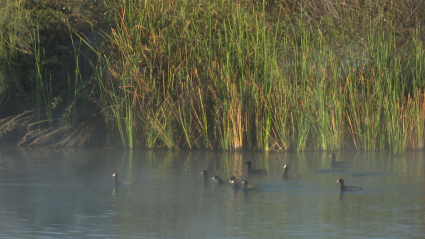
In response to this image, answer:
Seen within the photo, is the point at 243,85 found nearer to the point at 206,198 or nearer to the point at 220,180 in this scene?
the point at 220,180

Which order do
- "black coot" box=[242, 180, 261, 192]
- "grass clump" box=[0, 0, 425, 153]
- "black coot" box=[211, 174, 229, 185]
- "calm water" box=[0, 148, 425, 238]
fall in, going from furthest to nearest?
1. "grass clump" box=[0, 0, 425, 153]
2. "black coot" box=[211, 174, 229, 185]
3. "black coot" box=[242, 180, 261, 192]
4. "calm water" box=[0, 148, 425, 238]

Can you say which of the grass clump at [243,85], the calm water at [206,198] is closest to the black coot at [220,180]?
the calm water at [206,198]

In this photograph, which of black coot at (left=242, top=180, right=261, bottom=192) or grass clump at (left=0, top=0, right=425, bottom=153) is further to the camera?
grass clump at (left=0, top=0, right=425, bottom=153)

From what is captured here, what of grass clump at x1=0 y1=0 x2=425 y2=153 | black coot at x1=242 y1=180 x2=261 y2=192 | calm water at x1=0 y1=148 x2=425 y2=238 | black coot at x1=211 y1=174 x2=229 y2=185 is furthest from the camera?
grass clump at x1=0 y1=0 x2=425 y2=153

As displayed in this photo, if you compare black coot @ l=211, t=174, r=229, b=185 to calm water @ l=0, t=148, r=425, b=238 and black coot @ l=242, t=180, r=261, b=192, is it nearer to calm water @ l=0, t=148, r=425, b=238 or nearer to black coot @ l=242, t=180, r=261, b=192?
calm water @ l=0, t=148, r=425, b=238

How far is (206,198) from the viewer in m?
8.62

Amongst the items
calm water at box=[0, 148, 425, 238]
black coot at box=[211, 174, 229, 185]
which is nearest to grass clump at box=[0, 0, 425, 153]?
calm water at box=[0, 148, 425, 238]

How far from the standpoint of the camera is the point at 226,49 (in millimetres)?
12539

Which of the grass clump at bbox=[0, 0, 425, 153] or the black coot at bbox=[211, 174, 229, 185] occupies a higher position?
the grass clump at bbox=[0, 0, 425, 153]

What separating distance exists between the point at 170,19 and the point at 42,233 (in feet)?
23.2

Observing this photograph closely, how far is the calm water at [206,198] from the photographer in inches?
274

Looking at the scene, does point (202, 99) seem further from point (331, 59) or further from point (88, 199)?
point (88, 199)

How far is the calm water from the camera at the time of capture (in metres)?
6.95

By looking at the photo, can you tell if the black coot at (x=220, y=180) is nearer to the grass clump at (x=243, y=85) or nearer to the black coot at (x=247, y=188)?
the black coot at (x=247, y=188)
